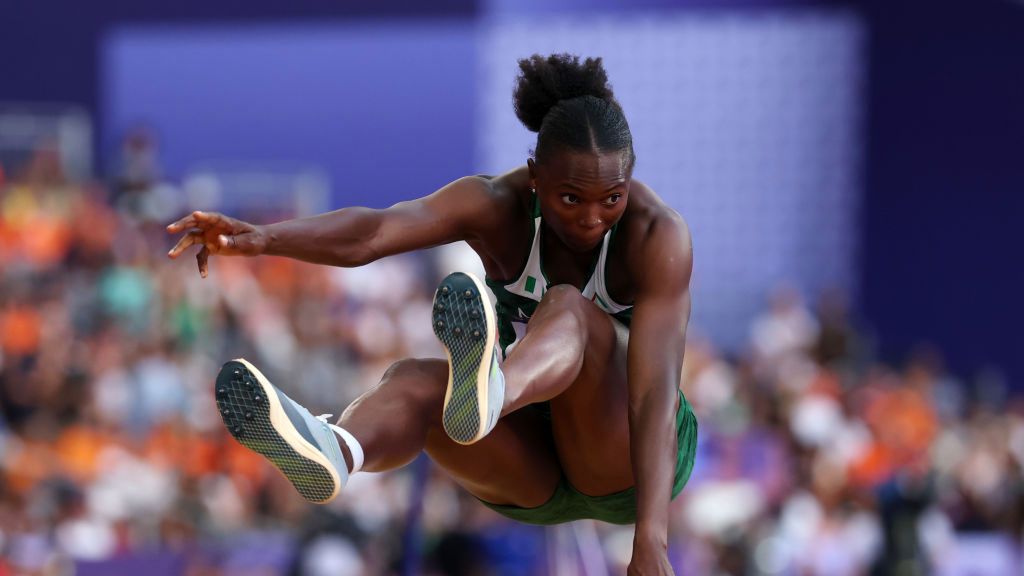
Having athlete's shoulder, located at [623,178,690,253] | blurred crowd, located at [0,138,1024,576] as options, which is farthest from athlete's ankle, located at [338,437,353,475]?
blurred crowd, located at [0,138,1024,576]

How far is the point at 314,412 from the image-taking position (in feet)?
26.4

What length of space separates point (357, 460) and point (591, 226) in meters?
0.79

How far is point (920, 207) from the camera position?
13672mm

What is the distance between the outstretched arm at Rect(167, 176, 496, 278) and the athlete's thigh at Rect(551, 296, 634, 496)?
40 cm

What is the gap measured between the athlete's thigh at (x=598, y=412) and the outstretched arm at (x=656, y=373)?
0.38ft

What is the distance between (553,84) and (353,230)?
614 millimetres

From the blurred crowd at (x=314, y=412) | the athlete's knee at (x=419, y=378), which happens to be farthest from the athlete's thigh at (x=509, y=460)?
the blurred crowd at (x=314, y=412)

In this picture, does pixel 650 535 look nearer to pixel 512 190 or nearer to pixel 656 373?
pixel 656 373

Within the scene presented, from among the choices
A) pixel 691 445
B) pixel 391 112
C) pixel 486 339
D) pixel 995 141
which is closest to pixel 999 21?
pixel 995 141

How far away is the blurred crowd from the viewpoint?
6855 mm

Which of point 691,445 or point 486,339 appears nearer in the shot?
point 486,339

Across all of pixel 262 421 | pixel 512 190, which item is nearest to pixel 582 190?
pixel 512 190

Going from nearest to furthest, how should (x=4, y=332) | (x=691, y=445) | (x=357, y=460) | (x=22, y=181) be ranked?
(x=357, y=460), (x=691, y=445), (x=4, y=332), (x=22, y=181)

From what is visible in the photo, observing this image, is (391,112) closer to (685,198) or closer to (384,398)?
(685,198)
